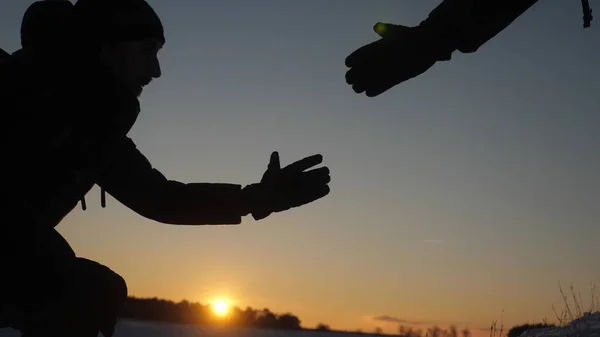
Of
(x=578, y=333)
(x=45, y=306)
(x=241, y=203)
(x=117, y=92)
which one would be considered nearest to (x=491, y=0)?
(x=241, y=203)

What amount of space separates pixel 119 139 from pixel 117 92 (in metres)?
0.20

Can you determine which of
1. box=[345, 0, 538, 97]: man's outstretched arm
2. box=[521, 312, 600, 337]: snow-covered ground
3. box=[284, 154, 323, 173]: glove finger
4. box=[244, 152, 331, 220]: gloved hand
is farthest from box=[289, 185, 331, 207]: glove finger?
box=[521, 312, 600, 337]: snow-covered ground

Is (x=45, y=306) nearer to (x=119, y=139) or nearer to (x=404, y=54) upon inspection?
(x=119, y=139)

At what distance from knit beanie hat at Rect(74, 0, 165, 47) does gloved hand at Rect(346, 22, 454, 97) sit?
0.93 m

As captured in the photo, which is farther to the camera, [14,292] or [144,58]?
[144,58]

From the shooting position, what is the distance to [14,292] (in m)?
2.27

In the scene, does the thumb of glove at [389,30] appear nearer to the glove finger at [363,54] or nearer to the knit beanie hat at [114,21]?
the glove finger at [363,54]

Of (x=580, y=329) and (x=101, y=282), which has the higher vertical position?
(x=580, y=329)

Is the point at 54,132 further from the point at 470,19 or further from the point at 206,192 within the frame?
the point at 470,19

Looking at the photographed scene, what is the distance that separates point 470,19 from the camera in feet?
10.3

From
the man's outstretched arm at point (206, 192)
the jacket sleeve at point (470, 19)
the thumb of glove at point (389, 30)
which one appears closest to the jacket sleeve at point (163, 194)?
the man's outstretched arm at point (206, 192)

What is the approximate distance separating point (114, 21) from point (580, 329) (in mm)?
5441

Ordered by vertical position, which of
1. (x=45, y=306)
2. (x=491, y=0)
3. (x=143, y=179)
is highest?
(x=491, y=0)

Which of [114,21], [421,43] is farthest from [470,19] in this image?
[114,21]
